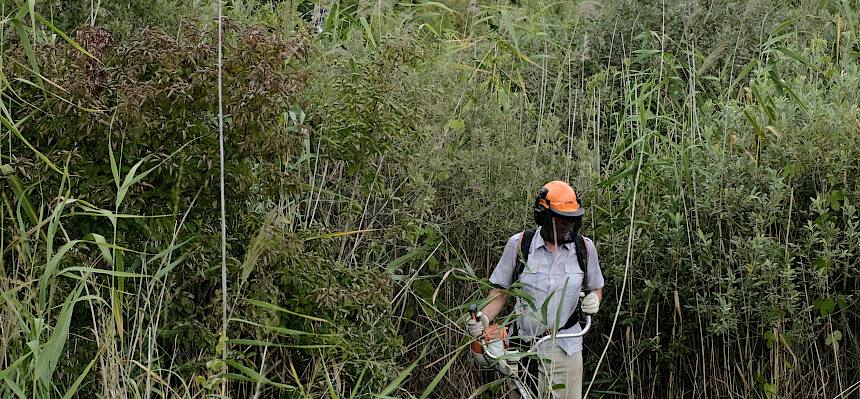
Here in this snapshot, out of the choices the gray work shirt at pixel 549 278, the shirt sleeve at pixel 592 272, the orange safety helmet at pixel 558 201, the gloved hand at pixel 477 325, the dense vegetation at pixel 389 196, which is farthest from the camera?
the shirt sleeve at pixel 592 272

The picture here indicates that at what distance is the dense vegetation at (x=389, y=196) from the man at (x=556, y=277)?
21cm

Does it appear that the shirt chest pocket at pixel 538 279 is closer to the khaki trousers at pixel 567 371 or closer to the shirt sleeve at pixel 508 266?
the shirt sleeve at pixel 508 266

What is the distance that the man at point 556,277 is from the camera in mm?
5141

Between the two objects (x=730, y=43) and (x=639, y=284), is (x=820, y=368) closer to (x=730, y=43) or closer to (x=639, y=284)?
(x=639, y=284)

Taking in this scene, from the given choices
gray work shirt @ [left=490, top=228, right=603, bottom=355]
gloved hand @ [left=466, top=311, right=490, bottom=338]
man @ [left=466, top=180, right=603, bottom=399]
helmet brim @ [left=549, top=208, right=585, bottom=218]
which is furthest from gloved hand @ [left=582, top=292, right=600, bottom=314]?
gloved hand @ [left=466, top=311, right=490, bottom=338]

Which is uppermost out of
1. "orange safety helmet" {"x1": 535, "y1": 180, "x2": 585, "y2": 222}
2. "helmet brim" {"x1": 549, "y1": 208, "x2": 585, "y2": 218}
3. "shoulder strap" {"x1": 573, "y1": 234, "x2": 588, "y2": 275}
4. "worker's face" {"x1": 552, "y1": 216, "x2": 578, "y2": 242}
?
"orange safety helmet" {"x1": 535, "y1": 180, "x2": 585, "y2": 222}

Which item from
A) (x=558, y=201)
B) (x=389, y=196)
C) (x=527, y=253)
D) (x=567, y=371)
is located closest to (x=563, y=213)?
(x=558, y=201)

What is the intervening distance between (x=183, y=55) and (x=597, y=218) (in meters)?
2.70

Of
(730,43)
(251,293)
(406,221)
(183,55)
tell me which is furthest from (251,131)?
(730,43)

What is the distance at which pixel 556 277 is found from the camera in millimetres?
5230

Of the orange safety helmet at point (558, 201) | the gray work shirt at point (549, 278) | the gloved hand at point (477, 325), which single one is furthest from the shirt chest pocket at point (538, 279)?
the gloved hand at point (477, 325)

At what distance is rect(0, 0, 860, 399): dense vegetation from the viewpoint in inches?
170

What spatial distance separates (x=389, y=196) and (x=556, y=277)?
3.12ft

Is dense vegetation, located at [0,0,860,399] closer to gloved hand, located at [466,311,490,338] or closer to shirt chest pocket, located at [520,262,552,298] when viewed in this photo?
gloved hand, located at [466,311,490,338]
